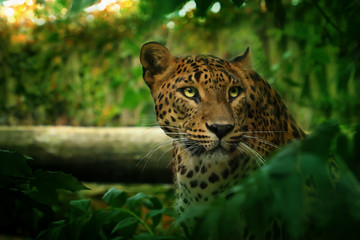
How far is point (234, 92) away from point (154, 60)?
0.53 metres

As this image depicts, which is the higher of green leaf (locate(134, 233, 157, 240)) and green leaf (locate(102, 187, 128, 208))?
green leaf (locate(102, 187, 128, 208))

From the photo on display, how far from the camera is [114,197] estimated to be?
2406mm

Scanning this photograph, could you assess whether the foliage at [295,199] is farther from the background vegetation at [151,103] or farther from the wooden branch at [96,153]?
the wooden branch at [96,153]

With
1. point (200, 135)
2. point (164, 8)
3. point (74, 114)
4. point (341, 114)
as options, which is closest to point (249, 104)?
point (200, 135)

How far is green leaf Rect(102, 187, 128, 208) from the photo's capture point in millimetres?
2399

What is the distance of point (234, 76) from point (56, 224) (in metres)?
1.38

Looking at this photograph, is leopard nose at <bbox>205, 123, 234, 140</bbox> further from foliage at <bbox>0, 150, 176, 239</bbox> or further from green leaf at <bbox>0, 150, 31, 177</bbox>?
green leaf at <bbox>0, 150, 31, 177</bbox>

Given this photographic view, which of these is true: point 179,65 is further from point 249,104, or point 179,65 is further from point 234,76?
point 249,104

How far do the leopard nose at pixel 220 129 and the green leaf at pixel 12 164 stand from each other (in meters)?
0.96

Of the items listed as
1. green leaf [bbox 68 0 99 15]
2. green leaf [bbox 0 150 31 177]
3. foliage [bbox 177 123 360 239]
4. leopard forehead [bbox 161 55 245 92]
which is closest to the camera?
foliage [bbox 177 123 360 239]

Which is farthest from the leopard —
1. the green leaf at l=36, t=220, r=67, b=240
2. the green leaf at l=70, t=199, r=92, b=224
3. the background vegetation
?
the green leaf at l=36, t=220, r=67, b=240

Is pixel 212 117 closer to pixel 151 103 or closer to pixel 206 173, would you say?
pixel 206 173

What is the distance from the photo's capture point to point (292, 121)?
2.59 meters

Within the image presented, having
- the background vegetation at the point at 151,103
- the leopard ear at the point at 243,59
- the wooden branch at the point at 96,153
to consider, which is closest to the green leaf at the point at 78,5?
the background vegetation at the point at 151,103
